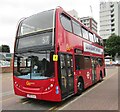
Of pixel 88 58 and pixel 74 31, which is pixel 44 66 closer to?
pixel 74 31

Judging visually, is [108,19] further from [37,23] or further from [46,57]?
[46,57]

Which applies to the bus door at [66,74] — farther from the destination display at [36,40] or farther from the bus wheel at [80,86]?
the bus wheel at [80,86]

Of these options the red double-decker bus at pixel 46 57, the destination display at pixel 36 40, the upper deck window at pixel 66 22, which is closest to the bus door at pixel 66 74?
the red double-decker bus at pixel 46 57

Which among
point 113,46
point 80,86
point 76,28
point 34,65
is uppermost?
point 113,46

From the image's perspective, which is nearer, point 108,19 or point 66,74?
point 66,74

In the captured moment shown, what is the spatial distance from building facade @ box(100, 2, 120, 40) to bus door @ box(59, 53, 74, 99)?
85535 mm

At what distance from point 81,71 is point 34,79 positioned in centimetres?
340

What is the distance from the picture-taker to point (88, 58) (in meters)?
12.2

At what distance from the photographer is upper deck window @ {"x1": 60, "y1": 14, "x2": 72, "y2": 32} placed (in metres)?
8.57

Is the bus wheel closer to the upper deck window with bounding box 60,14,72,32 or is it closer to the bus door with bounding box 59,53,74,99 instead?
the bus door with bounding box 59,53,74,99

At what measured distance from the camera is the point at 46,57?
7719 millimetres

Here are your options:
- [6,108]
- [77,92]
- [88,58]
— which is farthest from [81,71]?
[6,108]

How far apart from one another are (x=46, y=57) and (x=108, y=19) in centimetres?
9402

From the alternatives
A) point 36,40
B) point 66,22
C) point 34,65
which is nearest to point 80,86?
point 34,65
